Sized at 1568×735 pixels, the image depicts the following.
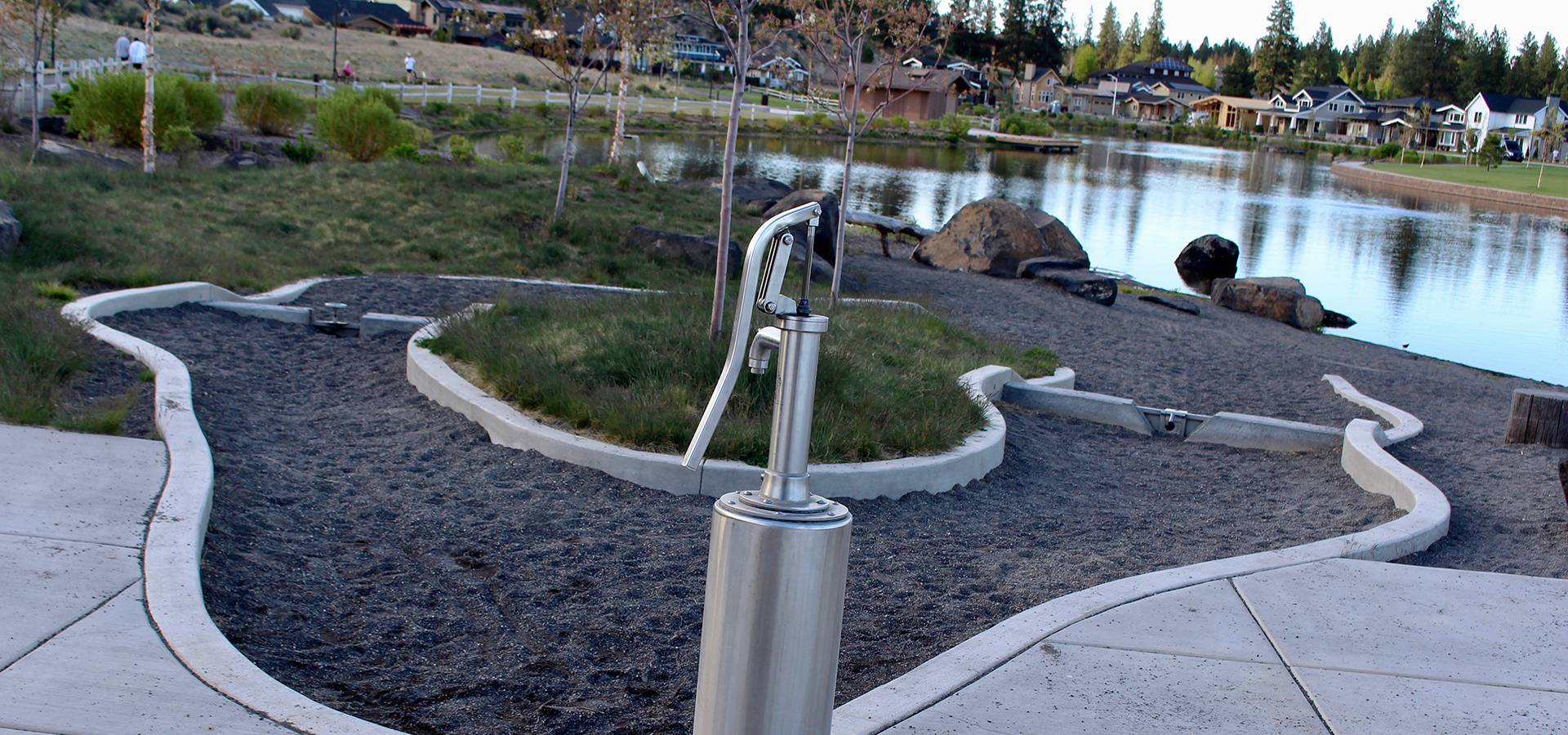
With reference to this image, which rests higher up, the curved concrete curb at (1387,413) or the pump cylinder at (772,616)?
the pump cylinder at (772,616)

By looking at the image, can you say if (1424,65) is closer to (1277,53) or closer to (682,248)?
(1277,53)

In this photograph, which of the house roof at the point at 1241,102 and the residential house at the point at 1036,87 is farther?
the residential house at the point at 1036,87

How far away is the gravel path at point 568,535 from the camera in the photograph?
363cm

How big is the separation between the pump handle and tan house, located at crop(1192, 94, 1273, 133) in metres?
126

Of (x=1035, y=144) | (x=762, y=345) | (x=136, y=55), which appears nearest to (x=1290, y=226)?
(x=136, y=55)

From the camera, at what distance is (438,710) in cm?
332

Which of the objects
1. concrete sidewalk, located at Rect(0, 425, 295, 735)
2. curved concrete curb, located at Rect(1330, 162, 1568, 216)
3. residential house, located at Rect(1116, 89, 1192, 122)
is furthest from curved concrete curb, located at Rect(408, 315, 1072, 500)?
residential house, located at Rect(1116, 89, 1192, 122)

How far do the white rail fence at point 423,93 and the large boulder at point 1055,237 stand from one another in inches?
185

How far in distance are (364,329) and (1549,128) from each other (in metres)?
86.6

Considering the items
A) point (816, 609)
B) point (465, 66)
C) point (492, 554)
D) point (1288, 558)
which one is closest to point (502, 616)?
point (492, 554)

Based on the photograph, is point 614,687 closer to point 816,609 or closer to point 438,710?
point 438,710

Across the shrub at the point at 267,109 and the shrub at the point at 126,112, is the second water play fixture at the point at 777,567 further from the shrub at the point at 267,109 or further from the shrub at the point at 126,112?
the shrub at the point at 267,109

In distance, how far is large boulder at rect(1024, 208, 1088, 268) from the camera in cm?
1955

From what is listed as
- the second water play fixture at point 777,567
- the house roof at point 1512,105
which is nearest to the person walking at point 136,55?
the second water play fixture at point 777,567
